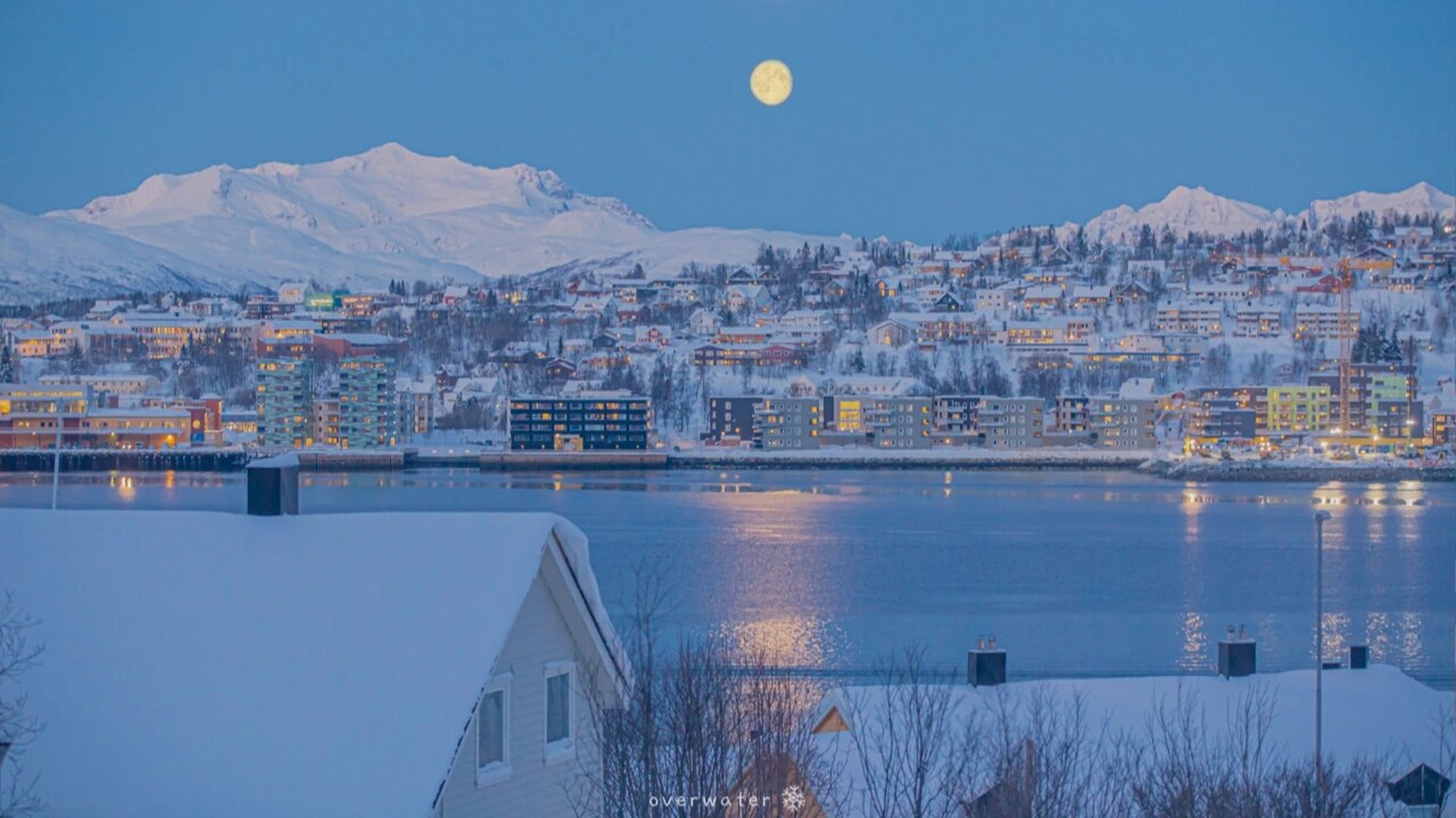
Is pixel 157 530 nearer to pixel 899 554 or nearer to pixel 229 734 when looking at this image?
pixel 229 734

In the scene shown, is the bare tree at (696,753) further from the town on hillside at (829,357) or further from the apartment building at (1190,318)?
the apartment building at (1190,318)

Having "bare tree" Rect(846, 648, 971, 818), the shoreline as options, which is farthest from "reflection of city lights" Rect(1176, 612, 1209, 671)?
the shoreline

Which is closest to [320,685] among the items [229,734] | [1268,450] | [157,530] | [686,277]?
[229,734]

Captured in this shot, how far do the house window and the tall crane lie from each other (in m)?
40.3

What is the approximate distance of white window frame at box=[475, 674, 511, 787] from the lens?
2.62m

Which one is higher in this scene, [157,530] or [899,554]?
[157,530]

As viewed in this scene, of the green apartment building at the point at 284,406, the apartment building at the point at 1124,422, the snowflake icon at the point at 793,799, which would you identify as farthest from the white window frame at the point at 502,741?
the green apartment building at the point at 284,406

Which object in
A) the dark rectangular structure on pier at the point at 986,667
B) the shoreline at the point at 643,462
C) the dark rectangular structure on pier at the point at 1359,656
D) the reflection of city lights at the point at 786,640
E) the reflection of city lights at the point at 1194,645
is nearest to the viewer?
the dark rectangular structure on pier at the point at 986,667

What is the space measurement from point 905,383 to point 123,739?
40538 millimetres

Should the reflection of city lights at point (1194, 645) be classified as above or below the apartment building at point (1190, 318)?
below

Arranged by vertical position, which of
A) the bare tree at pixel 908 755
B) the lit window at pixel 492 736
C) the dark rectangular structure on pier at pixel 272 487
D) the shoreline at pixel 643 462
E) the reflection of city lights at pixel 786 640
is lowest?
the reflection of city lights at pixel 786 640

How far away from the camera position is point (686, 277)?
77.9 metres

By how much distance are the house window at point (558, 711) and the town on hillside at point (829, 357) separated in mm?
34462

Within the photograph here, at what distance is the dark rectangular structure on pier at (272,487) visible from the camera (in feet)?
9.64
